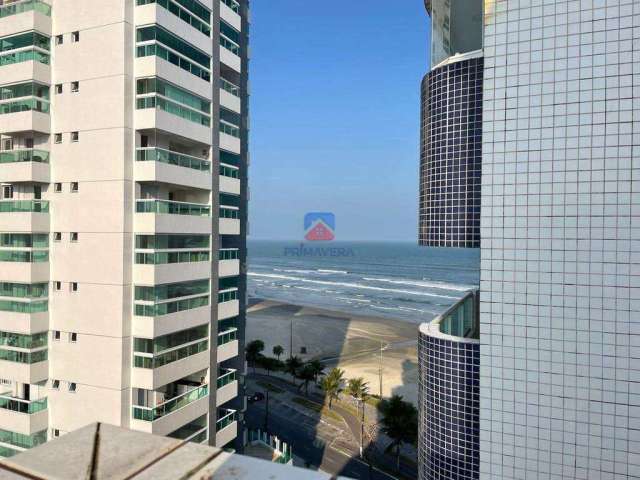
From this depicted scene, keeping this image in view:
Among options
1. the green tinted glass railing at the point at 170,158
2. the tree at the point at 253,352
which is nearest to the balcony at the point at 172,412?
the green tinted glass railing at the point at 170,158

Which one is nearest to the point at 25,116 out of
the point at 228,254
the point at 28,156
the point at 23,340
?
the point at 28,156

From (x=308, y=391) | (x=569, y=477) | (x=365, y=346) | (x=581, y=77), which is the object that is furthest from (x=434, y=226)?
(x=365, y=346)

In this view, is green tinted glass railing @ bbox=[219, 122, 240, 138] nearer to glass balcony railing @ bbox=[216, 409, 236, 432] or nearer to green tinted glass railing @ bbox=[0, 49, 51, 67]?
green tinted glass railing @ bbox=[0, 49, 51, 67]

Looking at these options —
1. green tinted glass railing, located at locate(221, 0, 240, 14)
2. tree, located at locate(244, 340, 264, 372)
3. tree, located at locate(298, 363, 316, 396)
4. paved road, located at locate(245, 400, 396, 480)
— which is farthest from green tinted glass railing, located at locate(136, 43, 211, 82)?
tree, located at locate(244, 340, 264, 372)

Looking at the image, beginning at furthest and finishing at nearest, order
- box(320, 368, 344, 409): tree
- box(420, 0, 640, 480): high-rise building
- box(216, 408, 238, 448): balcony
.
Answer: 1. box(320, 368, 344, 409): tree
2. box(216, 408, 238, 448): balcony
3. box(420, 0, 640, 480): high-rise building

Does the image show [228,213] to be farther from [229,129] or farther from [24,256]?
[24,256]

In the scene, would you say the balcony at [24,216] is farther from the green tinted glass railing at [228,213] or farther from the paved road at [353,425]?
the paved road at [353,425]
